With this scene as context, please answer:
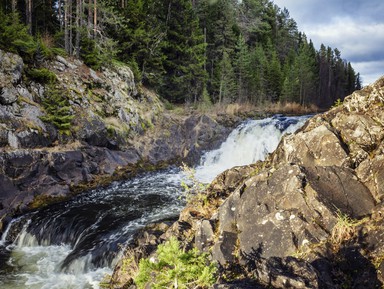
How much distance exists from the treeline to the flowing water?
9.04m

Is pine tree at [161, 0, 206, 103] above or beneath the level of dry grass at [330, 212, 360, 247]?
above

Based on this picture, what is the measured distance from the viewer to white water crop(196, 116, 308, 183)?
19891 millimetres

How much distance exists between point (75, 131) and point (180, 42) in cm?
1562

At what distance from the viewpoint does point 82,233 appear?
9938 mm

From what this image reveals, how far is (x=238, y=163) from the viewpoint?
2003 centimetres

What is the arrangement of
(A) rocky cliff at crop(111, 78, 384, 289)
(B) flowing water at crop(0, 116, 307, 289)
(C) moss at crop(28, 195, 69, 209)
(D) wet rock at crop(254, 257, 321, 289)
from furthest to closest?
(C) moss at crop(28, 195, 69, 209) < (B) flowing water at crop(0, 116, 307, 289) < (A) rocky cliff at crop(111, 78, 384, 289) < (D) wet rock at crop(254, 257, 321, 289)

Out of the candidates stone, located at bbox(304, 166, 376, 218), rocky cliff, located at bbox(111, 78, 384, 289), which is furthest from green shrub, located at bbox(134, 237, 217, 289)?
stone, located at bbox(304, 166, 376, 218)

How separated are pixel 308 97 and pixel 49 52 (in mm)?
38805

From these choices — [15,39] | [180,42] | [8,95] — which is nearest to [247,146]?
[180,42]

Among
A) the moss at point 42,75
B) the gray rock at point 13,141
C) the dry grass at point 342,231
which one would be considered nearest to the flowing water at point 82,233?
the gray rock at point 13,141

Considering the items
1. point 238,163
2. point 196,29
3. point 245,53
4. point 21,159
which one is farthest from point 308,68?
point 21,159

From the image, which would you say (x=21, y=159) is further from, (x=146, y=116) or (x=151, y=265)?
(x=151, y=265)

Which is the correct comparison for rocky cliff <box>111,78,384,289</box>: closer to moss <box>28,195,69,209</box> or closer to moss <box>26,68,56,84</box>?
moss <box>28,195,69,209</box>

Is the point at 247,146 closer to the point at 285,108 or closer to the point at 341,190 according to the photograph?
the point at 341,190
